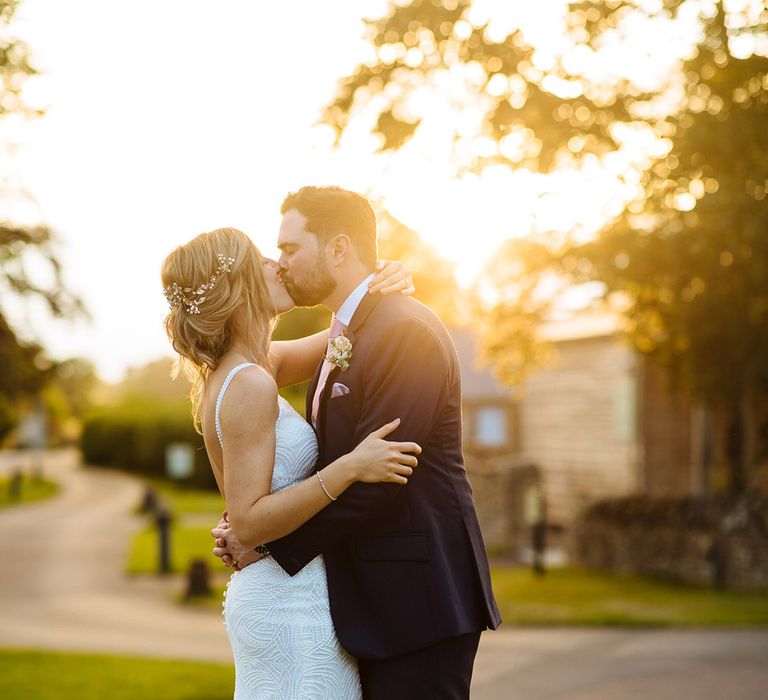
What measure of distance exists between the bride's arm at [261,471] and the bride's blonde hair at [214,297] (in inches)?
7.0

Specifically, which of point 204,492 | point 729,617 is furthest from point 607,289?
point 204,492

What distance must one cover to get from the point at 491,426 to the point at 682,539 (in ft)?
55.6

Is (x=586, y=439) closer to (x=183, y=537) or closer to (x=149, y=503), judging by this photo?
(x=183, y=537)

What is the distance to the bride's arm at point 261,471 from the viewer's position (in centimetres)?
317

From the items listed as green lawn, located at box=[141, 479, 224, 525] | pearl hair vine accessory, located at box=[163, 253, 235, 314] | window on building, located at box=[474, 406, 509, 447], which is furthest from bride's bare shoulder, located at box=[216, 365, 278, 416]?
window on building, located at box=[474, 406, 509, 447]

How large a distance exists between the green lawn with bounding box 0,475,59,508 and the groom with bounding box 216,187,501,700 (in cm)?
Answer: 3610

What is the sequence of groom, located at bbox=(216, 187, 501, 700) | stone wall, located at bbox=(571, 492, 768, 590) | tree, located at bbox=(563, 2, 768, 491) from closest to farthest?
groom, located at bbox=(216, 187, 501, 700)
tree, located at bbox=(563, 2, 768, 491)
stone wall, located at bbox=(571, 492, 768, 590)

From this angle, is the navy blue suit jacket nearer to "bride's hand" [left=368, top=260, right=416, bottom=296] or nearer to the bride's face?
"bride's hand" [left=368, top=260, right=416, bottom=296]

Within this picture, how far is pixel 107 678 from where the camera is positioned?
30.7ft

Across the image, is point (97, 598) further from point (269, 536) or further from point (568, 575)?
point (269, 536)

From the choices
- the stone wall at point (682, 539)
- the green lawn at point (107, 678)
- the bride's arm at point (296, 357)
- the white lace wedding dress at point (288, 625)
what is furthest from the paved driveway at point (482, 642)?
the white lace wedding dress at point (288, 625)

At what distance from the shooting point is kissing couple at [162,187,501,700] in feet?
10.5

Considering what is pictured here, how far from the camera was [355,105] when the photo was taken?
34.7ft

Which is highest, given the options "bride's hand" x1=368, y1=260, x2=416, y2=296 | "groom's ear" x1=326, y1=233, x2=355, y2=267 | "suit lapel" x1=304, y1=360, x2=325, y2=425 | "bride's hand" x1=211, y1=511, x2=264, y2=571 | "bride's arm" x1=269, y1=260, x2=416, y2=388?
"groom's ear" x1=326, y1=233, x2=355, y2=267
